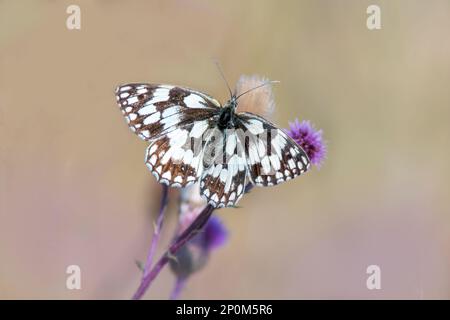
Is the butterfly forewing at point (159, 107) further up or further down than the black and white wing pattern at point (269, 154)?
further up

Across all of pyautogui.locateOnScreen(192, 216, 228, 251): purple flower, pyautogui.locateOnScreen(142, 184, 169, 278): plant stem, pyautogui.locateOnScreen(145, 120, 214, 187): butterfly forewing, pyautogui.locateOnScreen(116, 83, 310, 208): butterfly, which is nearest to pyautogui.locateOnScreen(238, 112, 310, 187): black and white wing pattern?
pyautogui.locateOnScreen(116, 83, 310, 208): butterfly

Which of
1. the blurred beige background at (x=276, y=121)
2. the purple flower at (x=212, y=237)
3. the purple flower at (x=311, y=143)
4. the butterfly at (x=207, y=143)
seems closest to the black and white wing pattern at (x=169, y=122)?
A: the butterfly at (x=207, y=143)

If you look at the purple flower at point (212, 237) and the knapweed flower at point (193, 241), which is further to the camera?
the purple flower at point (212, 237)

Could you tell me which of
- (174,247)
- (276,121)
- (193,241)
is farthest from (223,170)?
(276,121)

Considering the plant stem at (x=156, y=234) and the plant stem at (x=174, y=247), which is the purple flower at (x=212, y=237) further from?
the plant stem at (x=174, y=247)

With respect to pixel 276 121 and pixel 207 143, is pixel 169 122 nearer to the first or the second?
pixel 207 143
